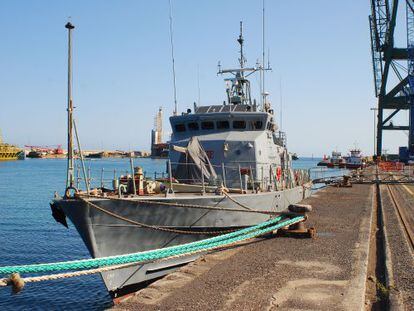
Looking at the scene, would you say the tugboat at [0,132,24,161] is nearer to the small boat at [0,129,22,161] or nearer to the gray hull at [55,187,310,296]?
the small boat at [0,129,22,161]

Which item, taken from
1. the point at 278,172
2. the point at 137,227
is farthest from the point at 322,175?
the point at 137,227

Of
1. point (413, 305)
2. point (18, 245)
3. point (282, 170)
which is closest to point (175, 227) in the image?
point (413, 305)

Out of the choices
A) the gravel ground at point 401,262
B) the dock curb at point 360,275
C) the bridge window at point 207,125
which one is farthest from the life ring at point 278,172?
the dock curb at point 360,275

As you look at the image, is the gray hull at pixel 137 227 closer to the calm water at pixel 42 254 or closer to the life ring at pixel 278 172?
the calm water at pixel 42 254

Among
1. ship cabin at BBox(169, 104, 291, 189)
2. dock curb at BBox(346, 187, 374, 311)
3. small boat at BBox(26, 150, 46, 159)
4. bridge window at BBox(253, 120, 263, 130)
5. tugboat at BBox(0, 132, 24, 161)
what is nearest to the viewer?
dock curb at BBox(346, 187, 374, 311)

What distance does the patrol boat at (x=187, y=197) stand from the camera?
31.4ft

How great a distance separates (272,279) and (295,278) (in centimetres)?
33

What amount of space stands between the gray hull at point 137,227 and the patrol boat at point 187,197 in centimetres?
2

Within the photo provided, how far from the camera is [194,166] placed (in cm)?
1302

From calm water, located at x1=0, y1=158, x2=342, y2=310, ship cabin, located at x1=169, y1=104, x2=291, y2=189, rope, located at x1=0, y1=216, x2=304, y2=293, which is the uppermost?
ship cabin, located at x1=169, y1=104, x2=291, y2=189

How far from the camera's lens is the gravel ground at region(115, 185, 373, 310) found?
17.0 feet

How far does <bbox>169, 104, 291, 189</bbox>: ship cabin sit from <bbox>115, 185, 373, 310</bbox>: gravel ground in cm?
526

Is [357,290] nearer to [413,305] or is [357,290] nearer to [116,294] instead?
[413,305]

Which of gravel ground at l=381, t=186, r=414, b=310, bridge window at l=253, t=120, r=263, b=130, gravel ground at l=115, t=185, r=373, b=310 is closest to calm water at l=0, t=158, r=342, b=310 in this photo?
gravel ground at l=115, t=185, r=373, b=310
